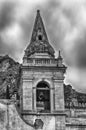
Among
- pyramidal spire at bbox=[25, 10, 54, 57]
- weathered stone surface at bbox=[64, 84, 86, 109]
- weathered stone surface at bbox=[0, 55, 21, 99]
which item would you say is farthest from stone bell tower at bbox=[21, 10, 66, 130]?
weathered stone surface at bbox=[0, 55, 21, 99]

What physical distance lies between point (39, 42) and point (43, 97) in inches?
165

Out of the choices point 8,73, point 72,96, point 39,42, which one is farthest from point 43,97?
point 8,73

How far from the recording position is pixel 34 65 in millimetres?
28891

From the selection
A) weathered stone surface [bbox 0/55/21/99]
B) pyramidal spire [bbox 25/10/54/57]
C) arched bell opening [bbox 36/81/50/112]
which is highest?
weathered stone surface [bbox 0/55/21/99]

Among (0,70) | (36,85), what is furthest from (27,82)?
(0,70)

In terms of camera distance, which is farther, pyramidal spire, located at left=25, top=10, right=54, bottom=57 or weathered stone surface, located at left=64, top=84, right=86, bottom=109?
weathered stone surface, located at left=64, top=84, right=86, bottom=109

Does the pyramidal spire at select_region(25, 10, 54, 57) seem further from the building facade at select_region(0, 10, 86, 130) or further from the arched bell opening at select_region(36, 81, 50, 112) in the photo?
the arched bell opening at select_region(36, 81, 50, 112)

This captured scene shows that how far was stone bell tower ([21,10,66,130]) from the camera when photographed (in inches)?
1100

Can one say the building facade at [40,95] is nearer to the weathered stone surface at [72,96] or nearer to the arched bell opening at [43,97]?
the arched bell opening at [43,97]

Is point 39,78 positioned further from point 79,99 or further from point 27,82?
point 79,99

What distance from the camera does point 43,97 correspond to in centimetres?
2916

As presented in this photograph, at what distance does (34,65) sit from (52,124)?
4.50 metres

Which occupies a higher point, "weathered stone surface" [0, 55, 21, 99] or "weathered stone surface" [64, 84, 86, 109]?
"weathered stone surface" [0, 55, 21, 99]

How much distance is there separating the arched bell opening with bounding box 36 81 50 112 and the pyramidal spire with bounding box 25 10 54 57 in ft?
8.12
